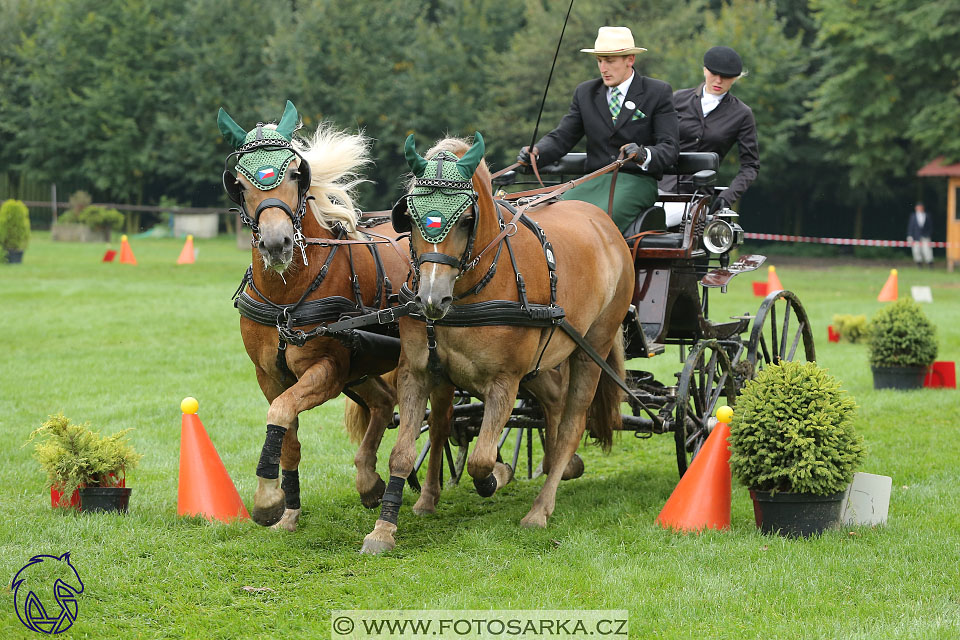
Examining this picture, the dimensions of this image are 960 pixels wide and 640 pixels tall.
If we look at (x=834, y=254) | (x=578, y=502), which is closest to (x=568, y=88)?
(x=834, y=254)

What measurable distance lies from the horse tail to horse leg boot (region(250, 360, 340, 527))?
1955 mm

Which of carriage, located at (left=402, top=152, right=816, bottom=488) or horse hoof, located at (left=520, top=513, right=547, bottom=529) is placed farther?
carriage, located at (left=402, top=152, right=816, bottom=488)

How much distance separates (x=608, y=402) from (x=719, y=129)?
8.03 feet

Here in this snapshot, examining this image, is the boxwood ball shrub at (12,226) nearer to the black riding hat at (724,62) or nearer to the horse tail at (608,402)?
the black riding hat at (724,62)

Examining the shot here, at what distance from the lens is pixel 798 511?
5531mm

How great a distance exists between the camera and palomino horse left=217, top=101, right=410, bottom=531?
16.4ft

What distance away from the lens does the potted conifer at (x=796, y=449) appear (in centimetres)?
543

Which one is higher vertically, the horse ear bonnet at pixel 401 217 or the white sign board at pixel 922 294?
the horse ear bonnet at pixel 401 217

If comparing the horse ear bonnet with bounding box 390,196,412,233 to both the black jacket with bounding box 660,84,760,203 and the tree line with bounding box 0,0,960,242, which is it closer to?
the black jacket with bounding box 660,84,760,203

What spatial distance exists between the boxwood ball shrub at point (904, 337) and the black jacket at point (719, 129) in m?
3.39

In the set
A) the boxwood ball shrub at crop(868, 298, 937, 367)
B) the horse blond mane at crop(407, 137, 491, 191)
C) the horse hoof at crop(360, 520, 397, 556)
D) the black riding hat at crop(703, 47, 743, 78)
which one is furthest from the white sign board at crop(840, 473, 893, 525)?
the boxwood ball shrub at crop(868, 298, 937, 367)

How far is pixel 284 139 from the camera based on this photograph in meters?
5.09

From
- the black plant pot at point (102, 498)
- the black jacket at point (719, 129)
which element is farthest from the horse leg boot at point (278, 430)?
the black jacket at point (719, 129)

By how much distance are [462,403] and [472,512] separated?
769 millimetres
